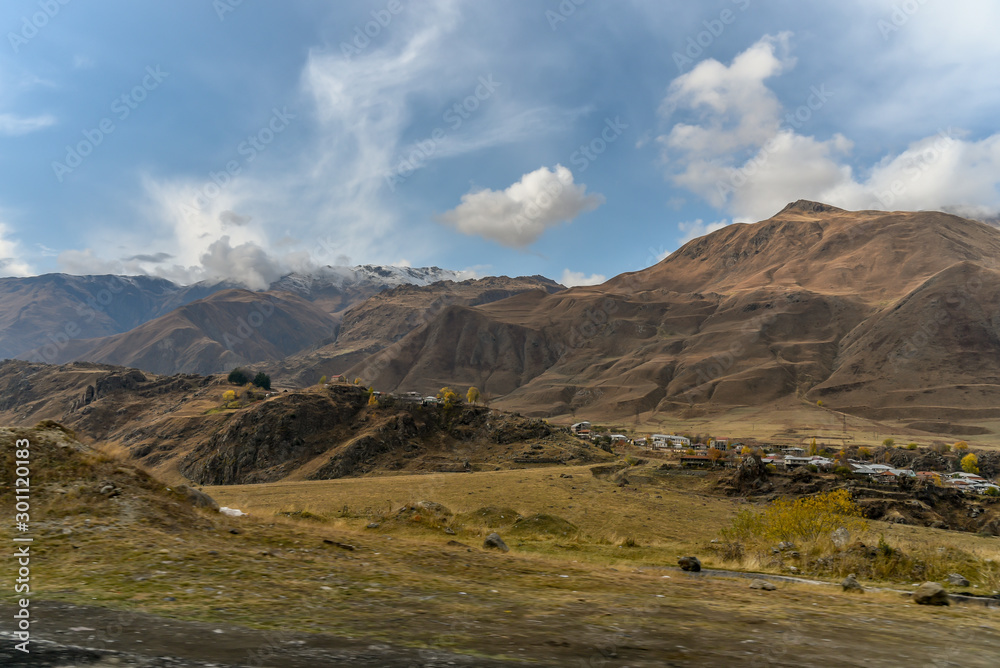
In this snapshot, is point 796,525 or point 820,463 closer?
point 796,525

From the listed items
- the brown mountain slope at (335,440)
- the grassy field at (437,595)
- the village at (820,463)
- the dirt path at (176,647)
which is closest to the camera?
the dirt path at (176,647)

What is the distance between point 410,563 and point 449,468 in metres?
64.8

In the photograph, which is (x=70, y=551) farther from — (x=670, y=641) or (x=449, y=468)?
(x=449, y=468)

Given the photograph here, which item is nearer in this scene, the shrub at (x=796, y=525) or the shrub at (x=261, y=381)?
the shrub at (x=796, y=525)

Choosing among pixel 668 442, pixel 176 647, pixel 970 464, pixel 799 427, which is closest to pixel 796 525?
pixel 176 647

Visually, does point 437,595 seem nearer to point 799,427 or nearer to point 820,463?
point 820,463

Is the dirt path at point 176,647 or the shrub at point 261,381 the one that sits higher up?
the shrub at point 261,381

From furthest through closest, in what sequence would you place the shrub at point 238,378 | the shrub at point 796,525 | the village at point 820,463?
the shrub at point 238,378
the village at point 820,463
the shrub at point 796,525

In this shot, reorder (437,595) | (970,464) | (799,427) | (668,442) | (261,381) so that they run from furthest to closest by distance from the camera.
Result: (799,427) → (261,381) → (668,442) → (970,464) → (437,595)

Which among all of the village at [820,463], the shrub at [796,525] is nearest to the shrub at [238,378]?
the village at [820,463]

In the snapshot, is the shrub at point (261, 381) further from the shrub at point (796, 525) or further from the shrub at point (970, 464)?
the shrub at point (970, 464)

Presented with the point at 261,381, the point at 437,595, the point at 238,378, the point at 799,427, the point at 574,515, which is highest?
the point at 238,378

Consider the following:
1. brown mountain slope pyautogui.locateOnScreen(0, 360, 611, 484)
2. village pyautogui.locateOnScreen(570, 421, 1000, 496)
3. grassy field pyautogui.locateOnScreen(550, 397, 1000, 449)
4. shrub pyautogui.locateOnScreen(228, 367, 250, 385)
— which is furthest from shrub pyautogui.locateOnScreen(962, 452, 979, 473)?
shrub pyautogui.locateOnScreen(228, 367, 250, 385)

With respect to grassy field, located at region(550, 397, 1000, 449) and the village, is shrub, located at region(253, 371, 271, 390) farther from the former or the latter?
grassy field, located at region(550, 397, 1000, 449)
